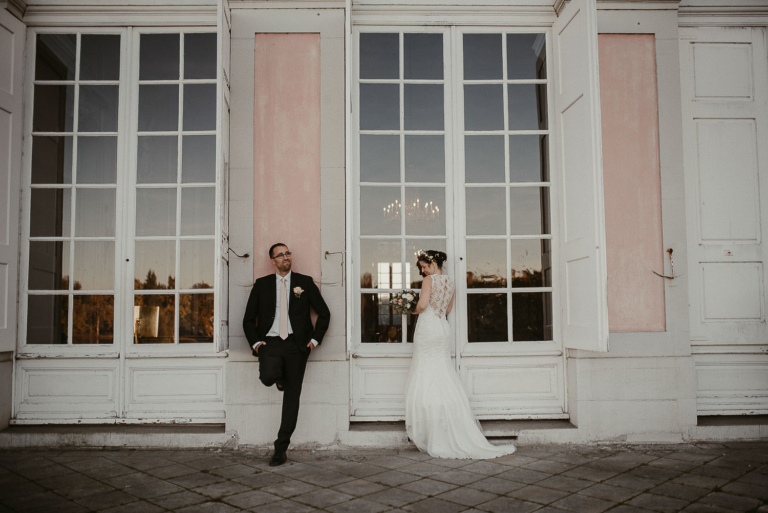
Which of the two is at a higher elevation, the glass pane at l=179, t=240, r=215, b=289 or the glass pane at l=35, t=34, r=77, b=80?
→ the glass pane at l=35, t=34, r=77, b=80

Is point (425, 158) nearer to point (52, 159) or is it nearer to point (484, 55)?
point (484, 55)

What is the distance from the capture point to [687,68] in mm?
4777

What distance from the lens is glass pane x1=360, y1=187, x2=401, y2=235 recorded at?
4.76m

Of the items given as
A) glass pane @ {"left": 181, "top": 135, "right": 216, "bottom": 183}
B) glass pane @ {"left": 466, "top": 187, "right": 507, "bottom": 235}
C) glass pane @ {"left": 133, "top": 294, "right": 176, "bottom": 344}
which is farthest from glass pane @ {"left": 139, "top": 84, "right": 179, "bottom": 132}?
glass pane @ {"left": 466, "top": 187, "right": 507, "bottom": 235}

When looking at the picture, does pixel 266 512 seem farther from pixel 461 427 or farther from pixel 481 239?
pixel 481 239

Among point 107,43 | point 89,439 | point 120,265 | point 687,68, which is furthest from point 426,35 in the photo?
point 89,439

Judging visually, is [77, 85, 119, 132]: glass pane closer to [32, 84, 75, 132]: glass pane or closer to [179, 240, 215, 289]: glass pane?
[32, 84, 75, 132]: glass pane

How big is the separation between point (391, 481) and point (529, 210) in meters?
2.66

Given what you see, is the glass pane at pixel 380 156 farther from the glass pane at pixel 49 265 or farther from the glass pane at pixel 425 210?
the glass pane at pixel 49 265

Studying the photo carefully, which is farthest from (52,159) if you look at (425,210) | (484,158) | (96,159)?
(484,158)

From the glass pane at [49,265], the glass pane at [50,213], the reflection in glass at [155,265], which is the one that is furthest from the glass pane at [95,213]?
the reflection in glass at [155,265]

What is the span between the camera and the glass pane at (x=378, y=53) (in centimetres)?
488

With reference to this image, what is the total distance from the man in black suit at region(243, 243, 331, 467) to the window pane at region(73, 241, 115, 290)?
152cm

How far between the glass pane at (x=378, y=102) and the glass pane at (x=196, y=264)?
1.86m
